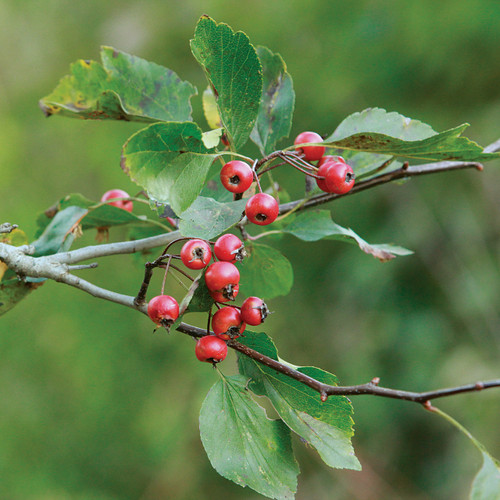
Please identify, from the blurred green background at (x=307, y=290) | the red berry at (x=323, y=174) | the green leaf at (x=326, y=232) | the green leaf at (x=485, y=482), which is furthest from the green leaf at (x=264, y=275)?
the blurred green background at (x=307, y=290)

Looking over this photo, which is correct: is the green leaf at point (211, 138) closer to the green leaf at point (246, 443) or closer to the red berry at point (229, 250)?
the red berry at point (229, 250)

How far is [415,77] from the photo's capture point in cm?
182

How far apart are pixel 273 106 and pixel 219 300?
28 centimetres

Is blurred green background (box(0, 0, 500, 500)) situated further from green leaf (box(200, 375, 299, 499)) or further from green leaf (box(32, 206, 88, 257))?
green leaf (box(200, 375, 299, 499))

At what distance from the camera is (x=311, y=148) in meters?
0.54

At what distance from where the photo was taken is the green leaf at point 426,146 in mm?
423

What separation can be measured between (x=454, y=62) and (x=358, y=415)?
4.19 ft

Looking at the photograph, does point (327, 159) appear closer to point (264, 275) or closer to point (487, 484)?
point (264, 275)

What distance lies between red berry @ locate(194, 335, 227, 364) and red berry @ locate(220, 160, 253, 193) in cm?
13

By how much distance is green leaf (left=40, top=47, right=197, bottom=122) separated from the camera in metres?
0.60

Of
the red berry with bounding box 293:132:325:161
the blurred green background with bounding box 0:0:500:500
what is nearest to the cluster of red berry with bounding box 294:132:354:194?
the red berry with bounding box 293:132:325:161

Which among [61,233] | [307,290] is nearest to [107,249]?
[61,233]

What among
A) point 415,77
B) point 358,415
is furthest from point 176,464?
point 415,77

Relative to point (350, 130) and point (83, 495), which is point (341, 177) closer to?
point (350, 130)
